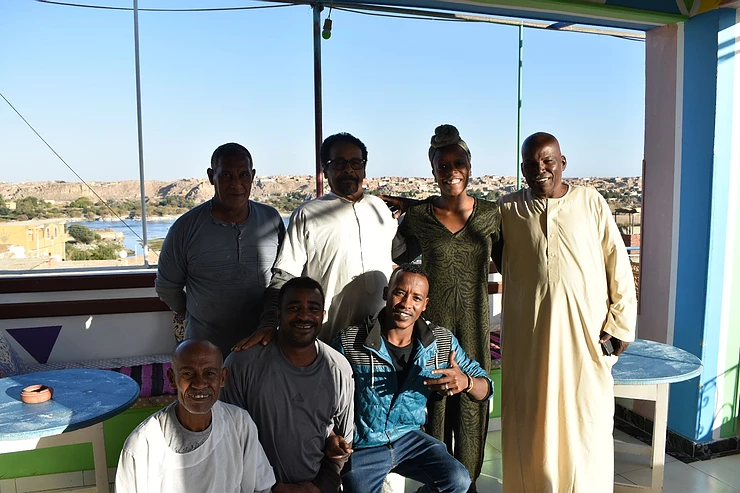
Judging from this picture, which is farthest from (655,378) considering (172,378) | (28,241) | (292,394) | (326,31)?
(28,241)

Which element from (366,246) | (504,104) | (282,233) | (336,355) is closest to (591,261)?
(366,246)

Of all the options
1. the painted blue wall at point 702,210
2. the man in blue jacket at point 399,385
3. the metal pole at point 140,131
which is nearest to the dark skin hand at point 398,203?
the man in blue jacket at point 399,385

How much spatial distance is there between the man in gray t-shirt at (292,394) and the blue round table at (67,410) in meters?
0.62

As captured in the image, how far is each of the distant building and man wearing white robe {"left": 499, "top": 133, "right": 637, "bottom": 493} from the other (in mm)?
4795

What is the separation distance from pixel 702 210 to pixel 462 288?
1.83 metres

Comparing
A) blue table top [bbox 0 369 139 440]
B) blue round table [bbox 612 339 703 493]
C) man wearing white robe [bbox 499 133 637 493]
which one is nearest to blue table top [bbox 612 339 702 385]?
blue round table [bbox 612 339 703 493]

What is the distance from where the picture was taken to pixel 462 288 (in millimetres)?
2395

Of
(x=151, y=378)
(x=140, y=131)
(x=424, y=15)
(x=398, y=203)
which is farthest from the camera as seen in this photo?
(x=140, y=131)

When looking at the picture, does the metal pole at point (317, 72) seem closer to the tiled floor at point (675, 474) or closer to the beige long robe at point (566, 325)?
the beige long robe at point (566, 325)

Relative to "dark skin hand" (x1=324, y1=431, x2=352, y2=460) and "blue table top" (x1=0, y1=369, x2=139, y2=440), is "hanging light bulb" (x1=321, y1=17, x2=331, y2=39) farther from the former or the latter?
"dark skin hand" (x1=324, y1=431, x2=352, y2=460)

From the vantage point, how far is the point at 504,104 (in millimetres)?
Result: 17562

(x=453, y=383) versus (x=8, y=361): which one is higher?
(x=453, y=383)

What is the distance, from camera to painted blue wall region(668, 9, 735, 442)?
3.20 m

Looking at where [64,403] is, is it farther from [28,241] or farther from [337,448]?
[28,241]
